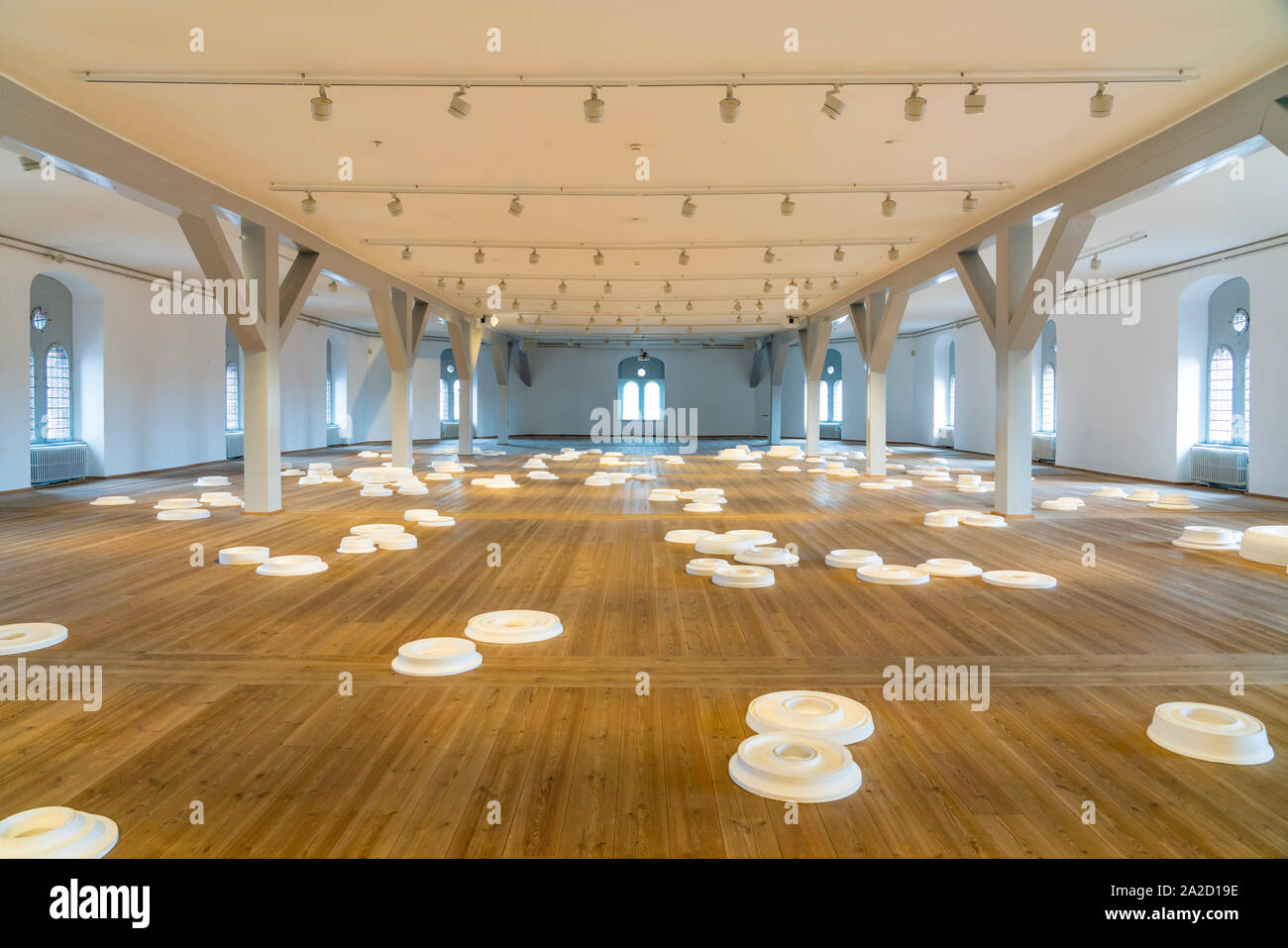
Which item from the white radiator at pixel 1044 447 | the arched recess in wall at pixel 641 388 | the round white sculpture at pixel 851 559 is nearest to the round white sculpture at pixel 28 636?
the round white sculpture at pixel 851 559

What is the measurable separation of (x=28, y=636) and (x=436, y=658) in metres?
2.38

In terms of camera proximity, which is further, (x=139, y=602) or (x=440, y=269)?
(x=440, y=269)

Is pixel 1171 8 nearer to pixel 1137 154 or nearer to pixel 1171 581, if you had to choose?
pixel 1137 154

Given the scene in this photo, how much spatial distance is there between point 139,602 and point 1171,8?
746 cm

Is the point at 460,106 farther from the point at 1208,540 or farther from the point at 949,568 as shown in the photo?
the point at 1208,540

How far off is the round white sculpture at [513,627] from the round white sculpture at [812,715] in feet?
5.32

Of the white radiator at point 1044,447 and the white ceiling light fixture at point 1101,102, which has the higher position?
the white ceiling light fixture at point 1101,102

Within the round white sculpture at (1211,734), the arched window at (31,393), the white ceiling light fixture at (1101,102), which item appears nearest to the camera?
the round white sculpture at (1211,734)

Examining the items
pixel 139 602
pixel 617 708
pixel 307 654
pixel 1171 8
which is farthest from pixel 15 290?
pixel 1171 8

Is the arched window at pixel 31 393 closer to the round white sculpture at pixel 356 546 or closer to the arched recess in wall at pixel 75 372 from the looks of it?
the arched recess in wall at pixel 75 372

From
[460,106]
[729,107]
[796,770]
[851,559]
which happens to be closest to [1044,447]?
[851,559]

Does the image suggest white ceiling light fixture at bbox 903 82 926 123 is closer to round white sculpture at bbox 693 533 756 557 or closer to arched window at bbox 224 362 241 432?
round white sculpture at bbox 693 533 756 557

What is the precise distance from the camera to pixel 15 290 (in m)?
12.5

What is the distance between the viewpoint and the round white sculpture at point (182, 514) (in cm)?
983
